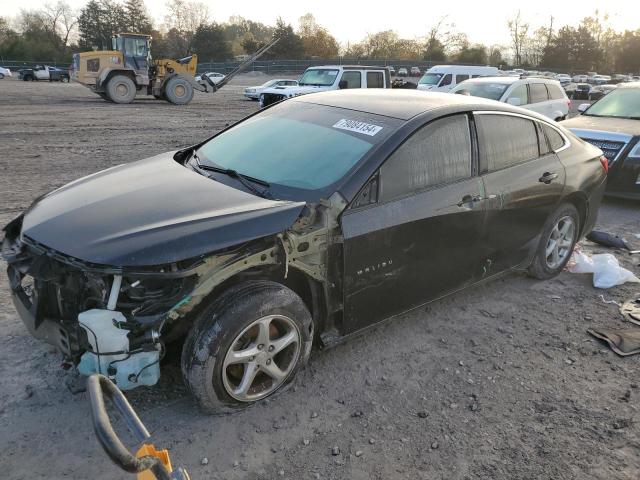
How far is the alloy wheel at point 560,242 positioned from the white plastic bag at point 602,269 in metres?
0.22

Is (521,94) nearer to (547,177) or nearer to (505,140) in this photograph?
(547,177)

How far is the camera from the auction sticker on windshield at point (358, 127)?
11.2 feet

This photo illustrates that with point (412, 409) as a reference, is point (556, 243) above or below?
above

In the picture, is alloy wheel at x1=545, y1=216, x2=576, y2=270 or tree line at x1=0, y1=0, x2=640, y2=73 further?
tree line at x1=0, y1=0, x2=640, y2=73

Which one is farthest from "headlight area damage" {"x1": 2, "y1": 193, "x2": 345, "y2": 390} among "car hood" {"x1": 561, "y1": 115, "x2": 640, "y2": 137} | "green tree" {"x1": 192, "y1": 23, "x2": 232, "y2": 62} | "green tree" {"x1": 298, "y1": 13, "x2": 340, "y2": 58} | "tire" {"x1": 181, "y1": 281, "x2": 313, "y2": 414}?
"green tree" {"x1": 298, "y1": 13, "x2": 340, "y2": 58}

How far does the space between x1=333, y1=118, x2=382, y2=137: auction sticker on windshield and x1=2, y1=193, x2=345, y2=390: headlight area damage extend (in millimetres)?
717

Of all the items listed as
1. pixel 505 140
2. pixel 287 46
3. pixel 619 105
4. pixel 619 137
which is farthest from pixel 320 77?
pixel 287 46

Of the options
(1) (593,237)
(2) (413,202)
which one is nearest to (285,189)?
(2) (413,202)

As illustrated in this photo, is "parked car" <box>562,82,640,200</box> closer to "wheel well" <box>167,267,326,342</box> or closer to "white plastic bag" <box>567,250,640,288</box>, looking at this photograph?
"white plastic bag" <box>567,250,640,288</box>

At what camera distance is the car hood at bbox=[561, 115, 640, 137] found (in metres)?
7.46

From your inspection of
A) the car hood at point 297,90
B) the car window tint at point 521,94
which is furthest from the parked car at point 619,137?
the car hood at point 297,90

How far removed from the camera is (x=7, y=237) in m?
3.15

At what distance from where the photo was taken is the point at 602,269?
4836mm

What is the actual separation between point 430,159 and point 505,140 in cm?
91
